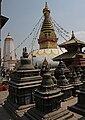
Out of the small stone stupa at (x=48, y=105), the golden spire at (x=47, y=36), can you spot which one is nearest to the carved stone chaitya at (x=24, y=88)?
the small stone stupa at (x=48, y=105)

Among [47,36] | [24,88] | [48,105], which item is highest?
[47,36]

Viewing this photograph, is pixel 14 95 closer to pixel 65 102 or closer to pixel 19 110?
pixel 19 110

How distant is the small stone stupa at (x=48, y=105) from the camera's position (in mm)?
7125

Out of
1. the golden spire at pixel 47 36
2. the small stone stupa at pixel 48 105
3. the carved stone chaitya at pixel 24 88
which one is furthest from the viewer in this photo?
the golden spire at pixel 47 36

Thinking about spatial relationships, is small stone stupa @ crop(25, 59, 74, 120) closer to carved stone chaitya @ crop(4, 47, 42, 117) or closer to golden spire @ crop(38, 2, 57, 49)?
carved stone chaitya @ crop(4, 47, 42, 117)

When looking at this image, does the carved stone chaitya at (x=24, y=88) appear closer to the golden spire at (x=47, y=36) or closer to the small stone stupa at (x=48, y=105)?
the small stone stupa at (x=48, y=105)

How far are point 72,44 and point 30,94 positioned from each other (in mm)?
14393

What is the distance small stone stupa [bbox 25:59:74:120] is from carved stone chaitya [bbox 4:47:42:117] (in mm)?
1454

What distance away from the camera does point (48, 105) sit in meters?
7.25

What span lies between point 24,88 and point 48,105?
2434mm

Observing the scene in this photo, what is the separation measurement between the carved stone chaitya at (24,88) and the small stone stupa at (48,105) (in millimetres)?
1454

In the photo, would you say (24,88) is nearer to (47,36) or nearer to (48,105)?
(48,105)

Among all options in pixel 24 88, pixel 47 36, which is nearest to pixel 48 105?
pixel 24 88

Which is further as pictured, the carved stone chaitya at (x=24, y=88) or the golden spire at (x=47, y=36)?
the golden spire at (x=47, y=36)
